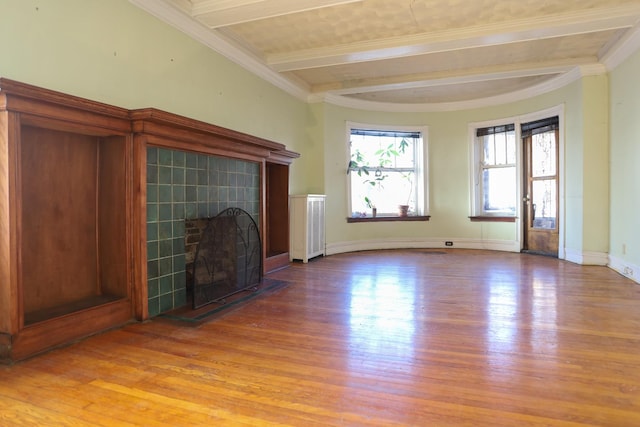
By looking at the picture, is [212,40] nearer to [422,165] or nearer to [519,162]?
[422,165]

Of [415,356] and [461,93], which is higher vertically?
[461,93]

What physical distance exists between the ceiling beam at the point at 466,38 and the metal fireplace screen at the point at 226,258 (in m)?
2.23

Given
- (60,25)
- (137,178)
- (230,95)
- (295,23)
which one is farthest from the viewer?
(230,95)

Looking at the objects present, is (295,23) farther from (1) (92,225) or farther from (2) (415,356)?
(2) (415,356)

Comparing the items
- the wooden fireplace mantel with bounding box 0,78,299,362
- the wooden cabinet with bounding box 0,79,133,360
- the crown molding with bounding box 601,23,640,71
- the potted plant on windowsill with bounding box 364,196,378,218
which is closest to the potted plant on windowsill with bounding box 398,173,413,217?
the potted plant on windowsill with bounding box 364,196,378,218

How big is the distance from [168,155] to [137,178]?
39 centimetres

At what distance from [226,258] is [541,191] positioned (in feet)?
17.8

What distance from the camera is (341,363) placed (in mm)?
2215

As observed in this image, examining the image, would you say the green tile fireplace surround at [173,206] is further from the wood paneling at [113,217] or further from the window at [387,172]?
the window at [387,172]

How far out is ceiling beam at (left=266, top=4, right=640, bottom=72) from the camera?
150 inches

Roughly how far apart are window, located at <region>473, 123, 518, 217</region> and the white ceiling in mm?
1005

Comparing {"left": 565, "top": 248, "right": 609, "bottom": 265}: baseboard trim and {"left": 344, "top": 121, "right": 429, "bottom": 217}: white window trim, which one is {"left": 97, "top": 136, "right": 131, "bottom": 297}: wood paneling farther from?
{"left": 565, "top": 248, "right": 609, "bottom": 265}: baseboard trim

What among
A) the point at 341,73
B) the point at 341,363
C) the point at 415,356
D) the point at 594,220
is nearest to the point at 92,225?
the point at 341,363

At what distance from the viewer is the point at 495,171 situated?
7105 millimetres
